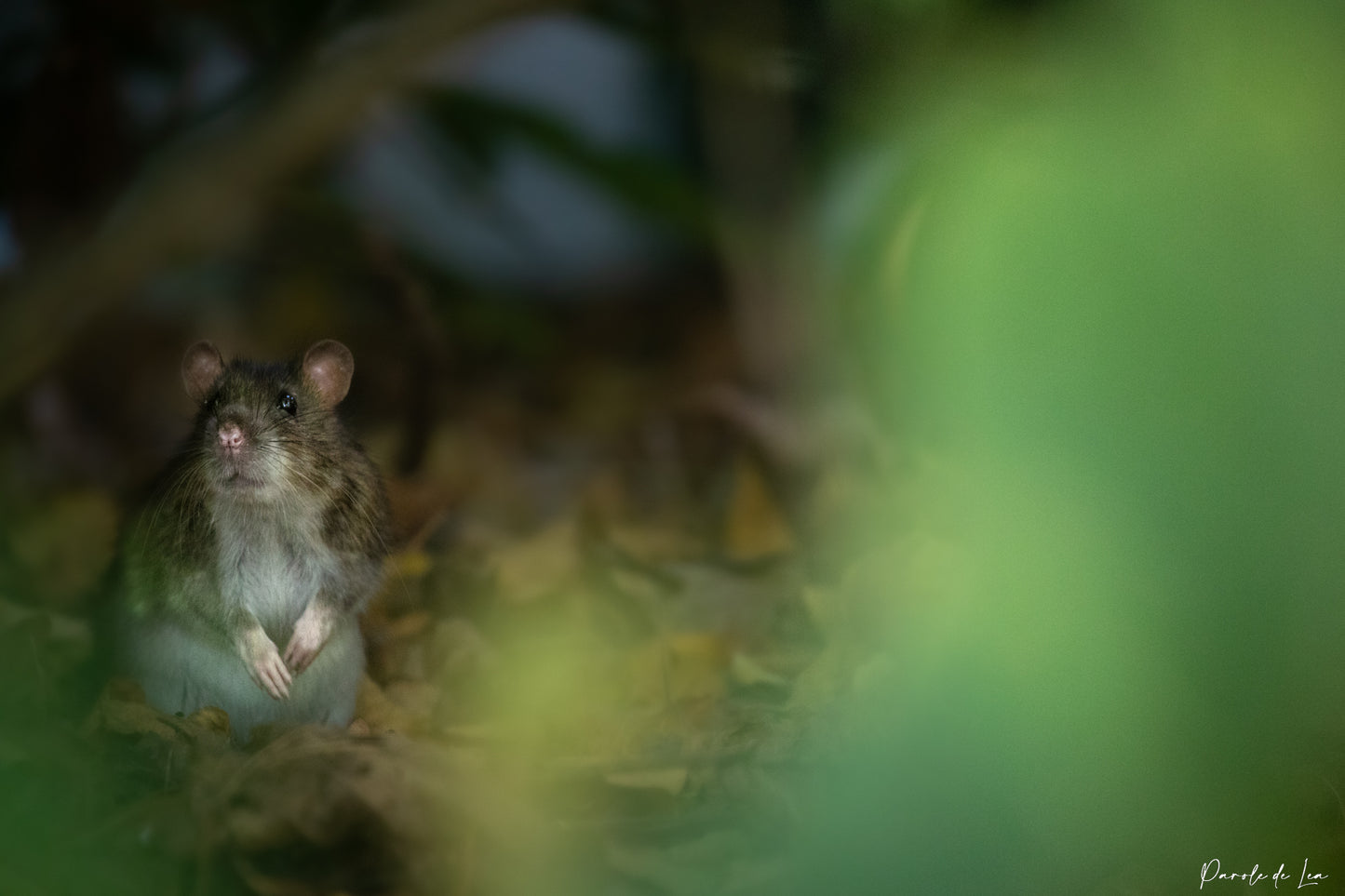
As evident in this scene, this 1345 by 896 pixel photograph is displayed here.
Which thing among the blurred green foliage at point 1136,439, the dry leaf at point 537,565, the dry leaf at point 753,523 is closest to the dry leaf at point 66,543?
the dry leaf at point 537,565

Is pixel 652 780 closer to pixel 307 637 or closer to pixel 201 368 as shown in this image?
pixel 307 637

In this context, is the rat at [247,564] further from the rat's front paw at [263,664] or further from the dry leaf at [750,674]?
the dry leaf at [750,674]

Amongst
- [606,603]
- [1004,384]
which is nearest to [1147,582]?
[1004,384]

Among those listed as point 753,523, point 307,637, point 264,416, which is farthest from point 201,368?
point 753,523

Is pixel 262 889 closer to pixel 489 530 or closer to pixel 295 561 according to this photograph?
pixel 295 561

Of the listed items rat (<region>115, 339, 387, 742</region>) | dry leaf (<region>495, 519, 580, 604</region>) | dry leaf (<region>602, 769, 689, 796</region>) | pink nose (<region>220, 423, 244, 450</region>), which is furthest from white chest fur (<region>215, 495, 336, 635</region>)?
dry leaf (<region>495, 519, 580, 604</region>)

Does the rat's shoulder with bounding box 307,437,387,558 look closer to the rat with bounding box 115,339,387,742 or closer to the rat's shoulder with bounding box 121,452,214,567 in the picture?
the rat with bounding box 115,339,387,742
